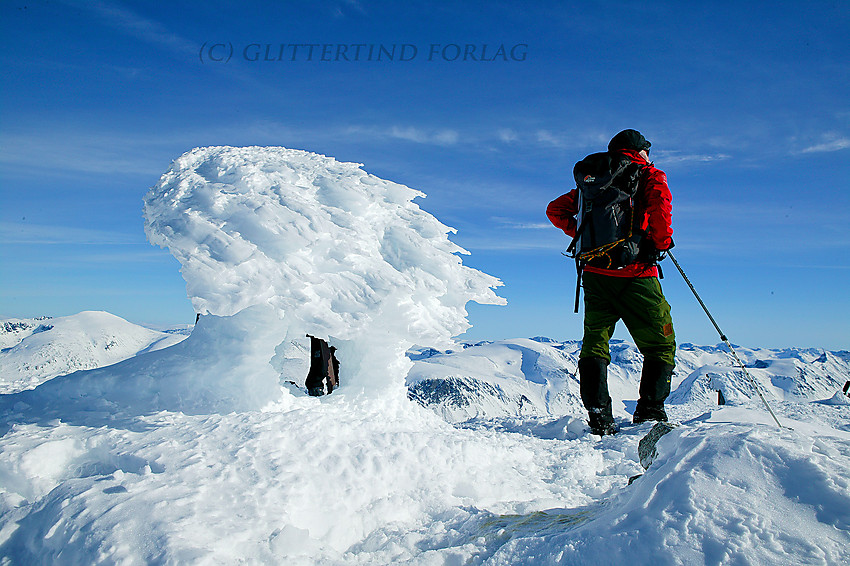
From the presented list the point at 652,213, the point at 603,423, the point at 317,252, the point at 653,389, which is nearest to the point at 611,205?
the point at 652,213

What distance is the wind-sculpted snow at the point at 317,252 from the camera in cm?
395

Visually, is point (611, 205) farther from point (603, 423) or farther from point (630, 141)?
point (603, 423)

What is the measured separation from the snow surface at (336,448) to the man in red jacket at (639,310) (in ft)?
1.57

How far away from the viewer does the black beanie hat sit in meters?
4.34

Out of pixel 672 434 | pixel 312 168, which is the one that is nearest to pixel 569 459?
pixel 672 434

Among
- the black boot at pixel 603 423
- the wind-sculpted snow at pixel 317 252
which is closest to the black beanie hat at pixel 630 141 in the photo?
the wind-sculpted snow at pixel 317 252

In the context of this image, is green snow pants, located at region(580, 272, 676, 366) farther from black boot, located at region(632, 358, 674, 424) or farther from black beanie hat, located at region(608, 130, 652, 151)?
black beanie hat, located at region(608, 130, 652, 151)

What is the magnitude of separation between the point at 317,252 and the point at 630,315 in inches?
121

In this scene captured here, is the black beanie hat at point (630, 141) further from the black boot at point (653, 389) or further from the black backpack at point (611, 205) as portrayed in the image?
the black boot at point (653, 389)

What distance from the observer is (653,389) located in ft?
14.1

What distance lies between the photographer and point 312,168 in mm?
4910

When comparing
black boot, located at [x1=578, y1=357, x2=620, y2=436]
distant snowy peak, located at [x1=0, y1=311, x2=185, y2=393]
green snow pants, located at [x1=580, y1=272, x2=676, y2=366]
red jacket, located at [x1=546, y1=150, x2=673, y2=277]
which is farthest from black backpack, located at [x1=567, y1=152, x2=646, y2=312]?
distant snowy peak, located at [x1=0, y1=311, x2=185, y2=393]

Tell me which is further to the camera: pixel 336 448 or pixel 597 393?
pixel 597 393

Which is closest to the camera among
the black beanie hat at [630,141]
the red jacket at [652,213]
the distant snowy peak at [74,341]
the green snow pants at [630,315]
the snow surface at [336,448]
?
the snow surface at [336,448]
